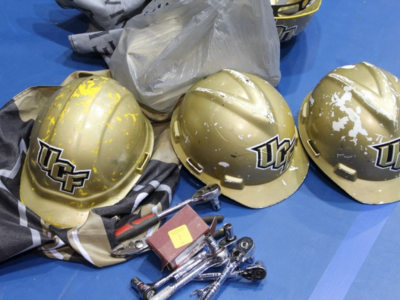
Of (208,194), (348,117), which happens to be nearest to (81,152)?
(208,194)

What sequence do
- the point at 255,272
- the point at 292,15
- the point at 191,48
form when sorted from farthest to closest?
1. the point at 292,15
2. the point at 191,48
3. the point at 255,272

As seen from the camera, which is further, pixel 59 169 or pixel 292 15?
pixel 292 15

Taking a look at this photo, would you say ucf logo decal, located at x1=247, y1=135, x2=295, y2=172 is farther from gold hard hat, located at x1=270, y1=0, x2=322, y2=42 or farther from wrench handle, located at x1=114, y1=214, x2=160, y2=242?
gold hard hat, located at x1=270, y1=0, x2=322, y2=42

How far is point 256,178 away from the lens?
110 centimetres

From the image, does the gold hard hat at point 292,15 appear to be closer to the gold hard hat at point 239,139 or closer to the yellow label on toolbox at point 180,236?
the gold hard hat at point 239,139

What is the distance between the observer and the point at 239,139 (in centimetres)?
104

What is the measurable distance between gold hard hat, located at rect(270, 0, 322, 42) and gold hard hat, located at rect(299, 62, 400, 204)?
0.29 m

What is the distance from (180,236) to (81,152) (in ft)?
1.06

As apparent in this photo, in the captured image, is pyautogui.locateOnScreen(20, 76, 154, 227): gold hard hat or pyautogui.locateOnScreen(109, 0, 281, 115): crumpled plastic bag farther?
pyautogui.locateOnScreen(109, 0, 281, 115): crumpled plastic bag

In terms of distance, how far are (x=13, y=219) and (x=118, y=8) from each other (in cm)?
78

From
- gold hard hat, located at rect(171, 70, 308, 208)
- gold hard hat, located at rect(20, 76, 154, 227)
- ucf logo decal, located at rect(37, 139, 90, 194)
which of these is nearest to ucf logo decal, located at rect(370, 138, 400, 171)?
gold hard hat, located at rect(171, 70, 308, 208)

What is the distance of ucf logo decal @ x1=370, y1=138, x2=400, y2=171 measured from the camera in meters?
1.07

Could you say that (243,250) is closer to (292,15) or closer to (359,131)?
(359,131)

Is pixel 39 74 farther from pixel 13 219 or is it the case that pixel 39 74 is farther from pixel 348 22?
pixel 348 22
